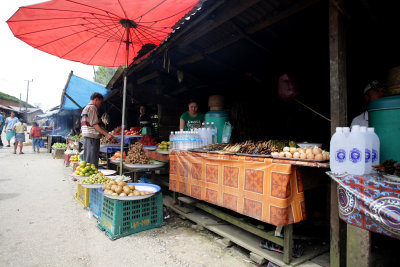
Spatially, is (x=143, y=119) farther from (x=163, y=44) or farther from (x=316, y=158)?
(x=316, y=158)

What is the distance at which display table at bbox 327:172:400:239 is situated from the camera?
1.71 metres

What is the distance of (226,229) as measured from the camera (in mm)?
3404

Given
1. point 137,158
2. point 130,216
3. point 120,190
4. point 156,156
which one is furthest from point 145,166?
point 130,216

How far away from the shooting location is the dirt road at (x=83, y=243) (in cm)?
280

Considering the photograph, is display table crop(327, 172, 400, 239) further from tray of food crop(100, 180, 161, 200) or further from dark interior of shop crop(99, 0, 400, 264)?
tray of food crop(100, 180, 161, 200)

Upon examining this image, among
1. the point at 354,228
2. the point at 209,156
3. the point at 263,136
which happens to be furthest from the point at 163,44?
the point at 354,228

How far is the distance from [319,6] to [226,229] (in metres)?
3.41

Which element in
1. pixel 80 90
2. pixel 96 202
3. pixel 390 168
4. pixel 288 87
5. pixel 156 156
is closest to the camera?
pixel 390 168

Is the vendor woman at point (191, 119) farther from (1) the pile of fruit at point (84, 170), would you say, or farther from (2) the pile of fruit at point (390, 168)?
(2) the pile of fruit at point (390, 168)

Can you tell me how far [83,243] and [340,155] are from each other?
3.59 metres

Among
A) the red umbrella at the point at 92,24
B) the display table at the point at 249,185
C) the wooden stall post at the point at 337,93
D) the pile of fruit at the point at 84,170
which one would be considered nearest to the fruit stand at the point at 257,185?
the display table at the point at 249,185

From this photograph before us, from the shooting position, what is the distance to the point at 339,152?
80.2 inches

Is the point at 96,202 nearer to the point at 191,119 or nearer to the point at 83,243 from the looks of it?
the point at 83,243

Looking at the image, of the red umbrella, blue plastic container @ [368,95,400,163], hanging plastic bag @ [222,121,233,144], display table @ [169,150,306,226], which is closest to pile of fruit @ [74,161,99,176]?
display table @ [169,150,306,226]
